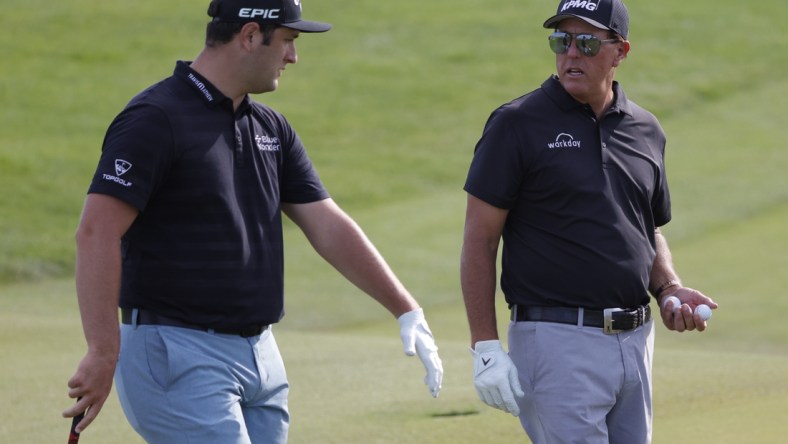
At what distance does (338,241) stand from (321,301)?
289 inches

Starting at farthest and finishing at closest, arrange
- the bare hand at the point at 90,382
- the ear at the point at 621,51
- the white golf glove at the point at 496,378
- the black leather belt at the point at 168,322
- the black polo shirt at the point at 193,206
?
the ear at the point at 621,51 → the white golf glove at the point at 496,378 → the black leather belt at the point at 168,322 → the black polo shirt at the point at 193,206 → the bare hand at the point at 90,382

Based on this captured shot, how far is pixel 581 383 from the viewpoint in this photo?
4.20 metres

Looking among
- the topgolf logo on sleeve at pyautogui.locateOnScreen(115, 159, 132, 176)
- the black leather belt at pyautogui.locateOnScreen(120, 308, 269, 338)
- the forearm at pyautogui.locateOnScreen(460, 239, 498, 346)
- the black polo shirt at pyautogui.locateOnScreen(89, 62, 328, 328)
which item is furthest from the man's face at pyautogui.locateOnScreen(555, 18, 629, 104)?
the topgolf logo on sleeve at pyautogui.locateOnScreen(115, 159, 132, 176)

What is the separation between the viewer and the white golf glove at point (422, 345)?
167 inches

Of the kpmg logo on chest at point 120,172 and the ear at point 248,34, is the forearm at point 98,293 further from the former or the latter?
the ear at point 248,34

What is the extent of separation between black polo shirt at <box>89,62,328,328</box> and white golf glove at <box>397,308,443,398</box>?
474 millimetres

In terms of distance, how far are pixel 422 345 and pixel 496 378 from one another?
0.28 metres

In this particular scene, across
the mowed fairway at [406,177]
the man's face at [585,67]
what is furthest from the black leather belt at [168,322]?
the mowed fairway at [406,177]

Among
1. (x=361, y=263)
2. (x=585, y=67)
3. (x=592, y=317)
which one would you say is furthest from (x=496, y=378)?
(x=585, y=67)

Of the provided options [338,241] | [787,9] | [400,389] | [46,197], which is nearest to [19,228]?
[46,197]

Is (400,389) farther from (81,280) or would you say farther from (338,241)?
(81,280)

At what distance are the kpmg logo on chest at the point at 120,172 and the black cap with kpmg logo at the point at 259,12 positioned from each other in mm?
617

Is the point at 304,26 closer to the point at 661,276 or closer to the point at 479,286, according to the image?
the point at 479,286

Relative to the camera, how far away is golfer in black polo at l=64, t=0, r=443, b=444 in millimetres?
3744
